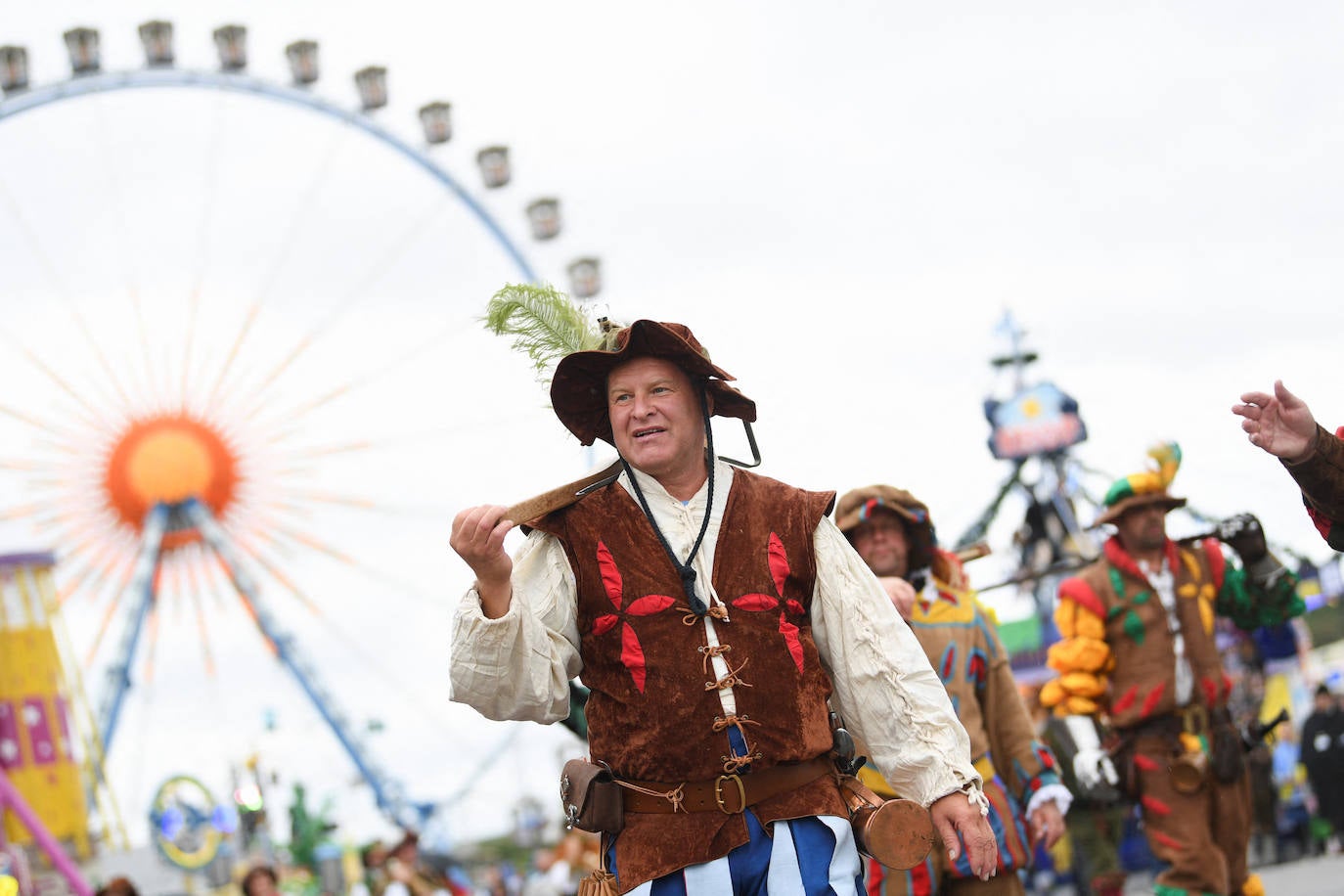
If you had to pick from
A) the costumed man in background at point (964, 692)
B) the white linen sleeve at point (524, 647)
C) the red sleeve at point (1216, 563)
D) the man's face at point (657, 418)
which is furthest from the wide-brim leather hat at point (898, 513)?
the white linen sleeve at point (524, 647)

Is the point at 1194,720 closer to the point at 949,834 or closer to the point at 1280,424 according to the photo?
the point at 1280,424

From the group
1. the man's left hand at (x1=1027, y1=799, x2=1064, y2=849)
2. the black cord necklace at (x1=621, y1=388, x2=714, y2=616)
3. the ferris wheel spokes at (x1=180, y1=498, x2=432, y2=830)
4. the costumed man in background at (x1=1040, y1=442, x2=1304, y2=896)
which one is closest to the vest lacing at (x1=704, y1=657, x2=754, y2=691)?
the black cord necklace at (x1=621, y1=388, x2=714, y2=616)

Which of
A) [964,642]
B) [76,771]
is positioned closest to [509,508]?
[964,642]

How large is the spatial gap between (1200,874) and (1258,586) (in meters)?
1.09

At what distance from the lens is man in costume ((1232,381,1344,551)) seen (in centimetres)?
339

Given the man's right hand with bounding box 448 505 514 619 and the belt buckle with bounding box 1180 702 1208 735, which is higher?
the man's right hand with bounding box 448 505 514 619

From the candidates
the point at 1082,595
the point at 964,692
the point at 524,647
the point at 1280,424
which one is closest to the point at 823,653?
the point at 524,647

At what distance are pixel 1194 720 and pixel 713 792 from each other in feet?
10.9

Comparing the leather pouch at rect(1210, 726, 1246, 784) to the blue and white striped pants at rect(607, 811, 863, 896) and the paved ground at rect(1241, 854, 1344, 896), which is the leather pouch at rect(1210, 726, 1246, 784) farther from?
the blue and white striped pants at rect(607, 811, 863, 896)

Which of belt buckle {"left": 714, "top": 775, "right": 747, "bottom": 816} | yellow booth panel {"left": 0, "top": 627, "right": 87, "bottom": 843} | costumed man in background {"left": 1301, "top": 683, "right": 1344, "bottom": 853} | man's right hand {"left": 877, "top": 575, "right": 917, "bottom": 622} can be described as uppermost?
yellow booth panel {"left": 0, "top": 627, "right": 87, "bottom": 843}

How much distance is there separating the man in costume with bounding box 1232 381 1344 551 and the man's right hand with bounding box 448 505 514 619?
150cm

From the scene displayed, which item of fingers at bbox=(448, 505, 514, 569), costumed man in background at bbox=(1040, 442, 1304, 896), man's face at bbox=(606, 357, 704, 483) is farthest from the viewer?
costumed man in background at bbox=(1040, 442, 1304, 896)

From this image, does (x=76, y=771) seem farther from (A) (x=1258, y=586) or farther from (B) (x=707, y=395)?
(B) (x=707, y=395)

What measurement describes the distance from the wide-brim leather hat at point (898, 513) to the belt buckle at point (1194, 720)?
3.95 ft
